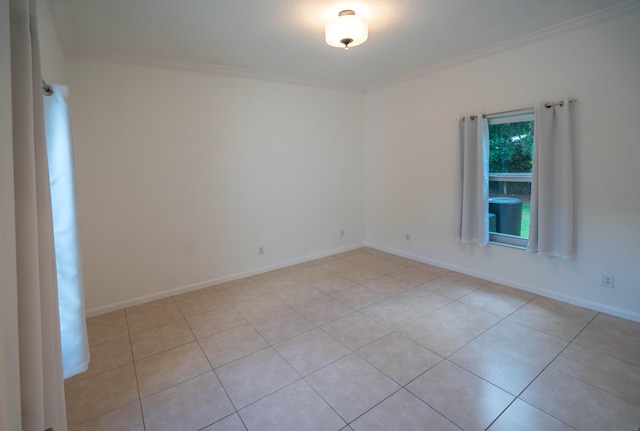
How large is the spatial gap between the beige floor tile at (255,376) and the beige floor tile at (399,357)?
594 millimetres

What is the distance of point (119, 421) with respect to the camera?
173 cm

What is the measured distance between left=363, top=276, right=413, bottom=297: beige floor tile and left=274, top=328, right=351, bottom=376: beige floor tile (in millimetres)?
1073

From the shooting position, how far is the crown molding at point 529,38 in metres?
2.47

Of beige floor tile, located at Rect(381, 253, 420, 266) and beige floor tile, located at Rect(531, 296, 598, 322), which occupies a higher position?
beige floor tile, located at Rect(381, 253, 420, 266)

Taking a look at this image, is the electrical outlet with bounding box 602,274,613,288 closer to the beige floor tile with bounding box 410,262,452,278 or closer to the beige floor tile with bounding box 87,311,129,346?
the beige floor tile with bounding box 410,262,452,278

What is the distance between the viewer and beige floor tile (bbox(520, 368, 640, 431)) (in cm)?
165

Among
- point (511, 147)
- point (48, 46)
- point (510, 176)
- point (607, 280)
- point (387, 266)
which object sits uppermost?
point (48, 46)

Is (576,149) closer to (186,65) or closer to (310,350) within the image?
(310,350)

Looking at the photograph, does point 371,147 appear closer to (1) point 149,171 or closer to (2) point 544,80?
(2) point 544,80

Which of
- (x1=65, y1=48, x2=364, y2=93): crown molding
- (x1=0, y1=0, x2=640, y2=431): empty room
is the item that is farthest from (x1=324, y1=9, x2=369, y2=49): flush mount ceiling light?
(x1=65, y1=48, x2=364, y2=93): crown molding

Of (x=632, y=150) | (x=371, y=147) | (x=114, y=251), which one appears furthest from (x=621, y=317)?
(x=114, y=251)

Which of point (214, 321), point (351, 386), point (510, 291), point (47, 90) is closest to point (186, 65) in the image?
point (47, 90)

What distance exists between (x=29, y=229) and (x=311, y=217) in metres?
3.67

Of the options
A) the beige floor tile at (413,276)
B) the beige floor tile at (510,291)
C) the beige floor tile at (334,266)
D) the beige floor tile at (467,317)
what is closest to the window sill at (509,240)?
the beige floor tile at (510,291)
